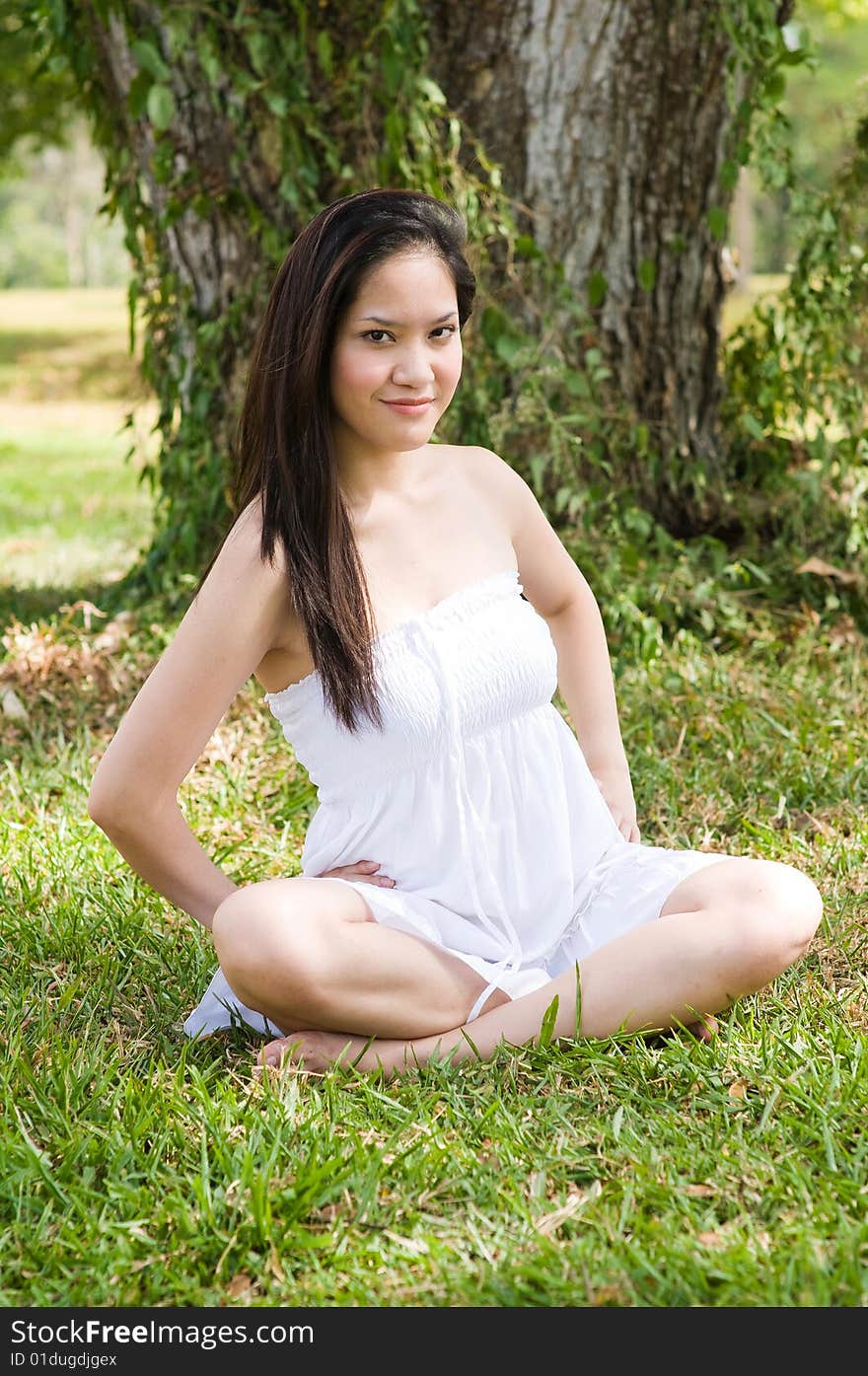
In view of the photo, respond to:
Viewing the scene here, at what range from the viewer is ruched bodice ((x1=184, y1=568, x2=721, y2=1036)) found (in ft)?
7.77

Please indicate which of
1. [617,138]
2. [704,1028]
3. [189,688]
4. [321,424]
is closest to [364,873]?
[189,688]

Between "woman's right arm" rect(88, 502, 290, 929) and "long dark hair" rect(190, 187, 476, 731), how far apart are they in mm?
45

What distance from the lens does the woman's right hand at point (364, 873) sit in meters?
2.40

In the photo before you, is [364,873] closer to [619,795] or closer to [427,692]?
Answer: [427,692]

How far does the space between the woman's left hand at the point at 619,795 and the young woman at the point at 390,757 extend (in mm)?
232

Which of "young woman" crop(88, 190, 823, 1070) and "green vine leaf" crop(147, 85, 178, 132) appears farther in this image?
"green vine leaf" crop(147, 85, 178, 132)

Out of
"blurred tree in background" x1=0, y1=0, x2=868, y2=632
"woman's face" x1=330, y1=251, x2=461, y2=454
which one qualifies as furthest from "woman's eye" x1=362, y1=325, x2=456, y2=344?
"blurred tree in background" x1=0, y1=0, x2=868, y2=632

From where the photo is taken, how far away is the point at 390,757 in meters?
2.38

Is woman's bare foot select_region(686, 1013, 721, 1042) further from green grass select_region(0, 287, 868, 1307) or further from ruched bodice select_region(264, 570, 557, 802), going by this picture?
ruched bodice select_region(264, 570, 557, 802)

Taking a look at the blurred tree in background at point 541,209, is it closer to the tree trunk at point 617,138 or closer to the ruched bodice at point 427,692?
the tree trunk at point 617,138

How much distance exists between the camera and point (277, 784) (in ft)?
11.6

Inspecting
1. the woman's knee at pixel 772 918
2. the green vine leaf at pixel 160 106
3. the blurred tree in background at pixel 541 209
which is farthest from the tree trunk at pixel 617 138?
the woman's knee at pixel 772 918

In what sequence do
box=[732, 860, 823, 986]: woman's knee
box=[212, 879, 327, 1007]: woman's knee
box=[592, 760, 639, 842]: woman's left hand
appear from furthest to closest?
box=[592, 760, 639, 842]: woman's left hand → box=[732, 860, 823, 986]: woman's knee → box=[212, 879, 327, 1007]: woman's knee

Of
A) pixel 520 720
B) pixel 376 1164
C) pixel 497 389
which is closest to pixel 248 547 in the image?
pixel 520 720
